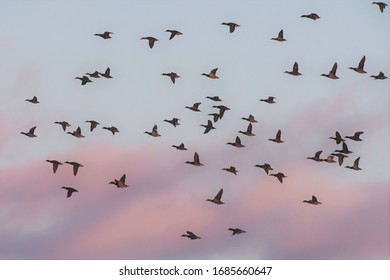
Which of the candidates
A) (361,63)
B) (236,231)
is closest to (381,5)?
(361,63)

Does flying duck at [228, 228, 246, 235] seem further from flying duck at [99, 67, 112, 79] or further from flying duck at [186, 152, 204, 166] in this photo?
flying duck at [99, 67, 112, 79]

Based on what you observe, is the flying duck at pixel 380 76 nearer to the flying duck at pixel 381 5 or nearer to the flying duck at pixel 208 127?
the flying duck at pixel 381 5

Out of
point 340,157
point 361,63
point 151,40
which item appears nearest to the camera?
point 361,63

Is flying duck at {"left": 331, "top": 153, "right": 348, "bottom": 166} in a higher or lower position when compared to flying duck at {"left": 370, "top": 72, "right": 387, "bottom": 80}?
lower

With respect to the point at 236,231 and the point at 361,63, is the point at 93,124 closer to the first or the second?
the point at 236,231

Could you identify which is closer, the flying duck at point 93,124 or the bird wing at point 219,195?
the bird wing at point 219,195

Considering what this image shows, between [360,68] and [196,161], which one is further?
[196,161]

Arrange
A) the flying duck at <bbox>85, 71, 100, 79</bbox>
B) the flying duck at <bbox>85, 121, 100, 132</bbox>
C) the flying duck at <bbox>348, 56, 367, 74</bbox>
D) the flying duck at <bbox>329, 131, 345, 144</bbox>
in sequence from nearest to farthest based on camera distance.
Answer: the flying duck at <bbox>348, 56, 367, 74</bbox>
the flying duck at <bbox>85, 71, 100, 79</bbox>
the flying duck at <bbox>329, 131, 345, 144</bbox>
the flying duck at <bbox>85, 121, 100, 132</bbox>

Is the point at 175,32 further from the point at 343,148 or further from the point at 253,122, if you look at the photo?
the point at 343,148

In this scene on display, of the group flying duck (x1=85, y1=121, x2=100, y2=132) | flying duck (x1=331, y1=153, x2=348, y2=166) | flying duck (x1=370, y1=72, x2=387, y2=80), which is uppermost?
flying duck (x1=370, y1=72, x2=387, y2=80)

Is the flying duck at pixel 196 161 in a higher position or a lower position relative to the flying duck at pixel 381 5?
lower

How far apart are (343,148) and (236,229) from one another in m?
13.7
